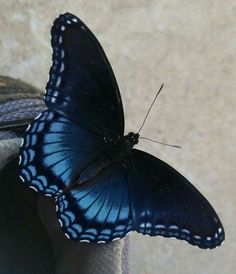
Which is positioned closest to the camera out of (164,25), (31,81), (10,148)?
(10,148)

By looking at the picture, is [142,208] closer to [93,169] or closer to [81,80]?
[93,169]

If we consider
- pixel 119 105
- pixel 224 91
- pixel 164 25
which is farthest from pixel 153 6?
pixel 119 105

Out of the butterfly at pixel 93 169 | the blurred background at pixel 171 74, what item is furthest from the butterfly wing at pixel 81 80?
the blurred background at pixel 171 74

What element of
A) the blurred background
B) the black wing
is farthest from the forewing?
the blurred background

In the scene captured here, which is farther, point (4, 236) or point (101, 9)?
point (101, 9)

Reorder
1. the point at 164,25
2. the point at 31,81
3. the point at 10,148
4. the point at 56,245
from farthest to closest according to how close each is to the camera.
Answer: the point at 164,25
the point at 31,81
the point at 56,245
the point at 10,148

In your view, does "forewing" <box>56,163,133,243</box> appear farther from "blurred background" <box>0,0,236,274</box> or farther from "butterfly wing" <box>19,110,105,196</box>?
"blurred background" <box>0,0,236,274</box>

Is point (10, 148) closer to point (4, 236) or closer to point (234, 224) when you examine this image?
point (4, 236)
